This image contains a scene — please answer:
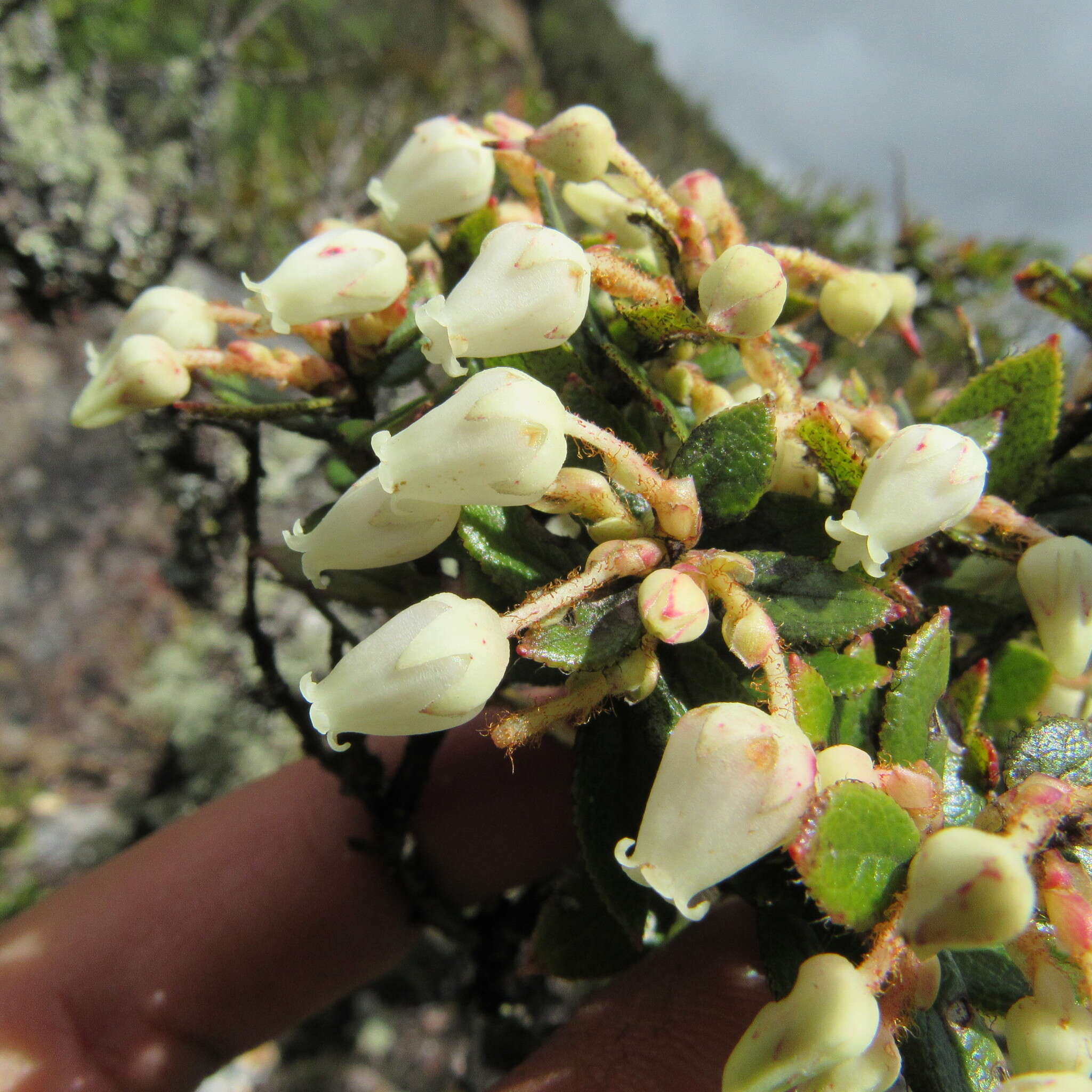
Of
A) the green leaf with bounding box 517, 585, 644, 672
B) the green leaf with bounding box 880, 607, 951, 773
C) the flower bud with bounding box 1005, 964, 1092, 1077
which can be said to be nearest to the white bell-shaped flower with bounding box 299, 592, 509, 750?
the green leaf with bounding box 517, 585, 644, 672

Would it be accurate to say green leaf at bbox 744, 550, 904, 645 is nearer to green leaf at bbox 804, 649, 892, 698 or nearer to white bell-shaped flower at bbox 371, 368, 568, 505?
green leaf at bbox 804, 649, 892, 698

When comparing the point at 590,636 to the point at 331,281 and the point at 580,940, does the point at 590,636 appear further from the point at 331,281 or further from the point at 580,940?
the point at 580,940

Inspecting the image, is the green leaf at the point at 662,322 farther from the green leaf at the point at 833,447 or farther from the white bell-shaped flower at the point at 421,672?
the white bell-shaped flower at the point at 421,672

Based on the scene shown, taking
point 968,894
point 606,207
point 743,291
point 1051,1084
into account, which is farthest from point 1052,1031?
point 606,207

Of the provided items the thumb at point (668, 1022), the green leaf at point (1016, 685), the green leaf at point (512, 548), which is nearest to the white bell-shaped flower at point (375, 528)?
the green leaf at point (512, 548)

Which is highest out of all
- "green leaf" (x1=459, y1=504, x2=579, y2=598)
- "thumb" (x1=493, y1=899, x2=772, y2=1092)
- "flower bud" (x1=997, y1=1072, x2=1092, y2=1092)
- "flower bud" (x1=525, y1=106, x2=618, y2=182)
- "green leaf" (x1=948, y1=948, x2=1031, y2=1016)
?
"flower bud" (x1=525, y1=106, x2=618, y2=182)

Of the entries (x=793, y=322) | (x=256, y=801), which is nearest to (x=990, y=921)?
(x=793, y=322)
